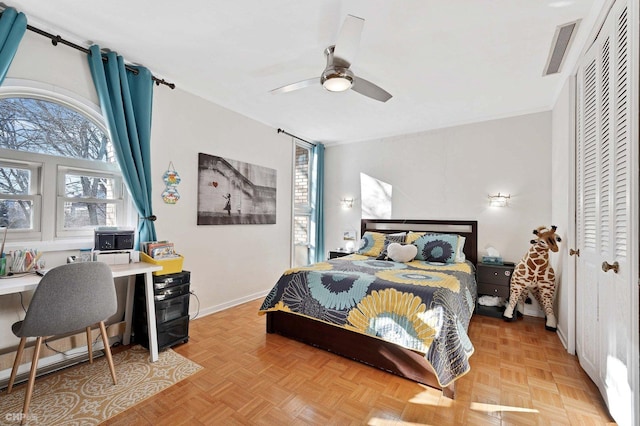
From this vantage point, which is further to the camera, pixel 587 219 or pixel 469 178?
pixel 469 178

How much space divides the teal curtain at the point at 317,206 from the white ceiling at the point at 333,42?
1641 millimetres

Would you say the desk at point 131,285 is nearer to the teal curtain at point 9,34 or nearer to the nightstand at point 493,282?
the teal curtain at point 9,34

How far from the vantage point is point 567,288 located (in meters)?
2.56

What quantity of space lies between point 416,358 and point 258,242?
8.74ft

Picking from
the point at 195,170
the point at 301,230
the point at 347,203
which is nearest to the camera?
the point at 195,170

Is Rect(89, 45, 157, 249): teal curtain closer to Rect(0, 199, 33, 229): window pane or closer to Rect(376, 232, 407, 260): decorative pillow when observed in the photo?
Rect(0, 199, 33, 229): window pane

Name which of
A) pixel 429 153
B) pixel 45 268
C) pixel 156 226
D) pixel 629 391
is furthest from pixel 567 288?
pixel 45 268

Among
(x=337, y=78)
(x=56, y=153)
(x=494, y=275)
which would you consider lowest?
(x=494, y=275)

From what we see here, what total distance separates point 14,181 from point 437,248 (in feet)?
13.5

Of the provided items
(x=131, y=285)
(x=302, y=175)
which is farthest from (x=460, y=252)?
(x=131, y=285)

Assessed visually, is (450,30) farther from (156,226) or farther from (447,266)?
(156,226)

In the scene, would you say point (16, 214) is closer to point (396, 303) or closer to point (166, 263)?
point (166, 263)

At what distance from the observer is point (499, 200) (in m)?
3.72

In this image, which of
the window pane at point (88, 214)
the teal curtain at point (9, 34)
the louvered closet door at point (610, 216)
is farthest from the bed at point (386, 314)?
the teal curtain at point (9, 34)
